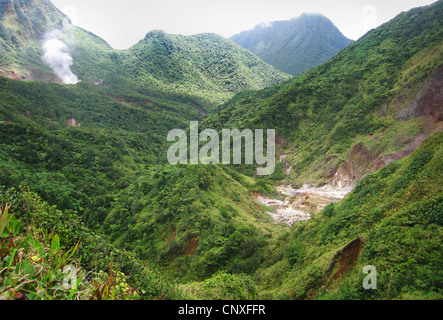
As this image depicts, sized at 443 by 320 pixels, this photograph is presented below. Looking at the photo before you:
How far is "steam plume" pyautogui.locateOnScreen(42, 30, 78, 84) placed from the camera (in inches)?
3649

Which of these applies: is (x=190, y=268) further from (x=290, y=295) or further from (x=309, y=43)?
(x=309, y=43)

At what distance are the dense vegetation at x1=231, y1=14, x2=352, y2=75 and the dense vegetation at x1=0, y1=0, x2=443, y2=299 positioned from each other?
109542mm

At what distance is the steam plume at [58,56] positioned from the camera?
304ft

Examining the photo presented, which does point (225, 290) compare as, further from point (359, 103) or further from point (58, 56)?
point (58, 56)

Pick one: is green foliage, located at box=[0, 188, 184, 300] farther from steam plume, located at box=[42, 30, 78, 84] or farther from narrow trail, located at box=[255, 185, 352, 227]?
steam plume, located at box=[42, 30, 78, 84]

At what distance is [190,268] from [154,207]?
7483mm

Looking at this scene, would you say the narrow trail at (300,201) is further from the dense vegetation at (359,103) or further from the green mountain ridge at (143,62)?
the green mountain ridge at (143,62)

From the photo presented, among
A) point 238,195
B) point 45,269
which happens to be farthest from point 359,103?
point 45,269

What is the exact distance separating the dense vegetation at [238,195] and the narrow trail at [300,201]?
1478mm

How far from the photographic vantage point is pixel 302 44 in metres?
166

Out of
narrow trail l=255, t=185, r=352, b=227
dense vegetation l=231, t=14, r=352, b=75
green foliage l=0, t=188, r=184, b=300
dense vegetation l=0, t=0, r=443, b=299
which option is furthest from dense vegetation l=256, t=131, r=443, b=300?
dense vegetation l=231, t=14, r=352, b=75


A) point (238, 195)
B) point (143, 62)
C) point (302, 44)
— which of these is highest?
point (302, 44)

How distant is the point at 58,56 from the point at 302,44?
141 metres

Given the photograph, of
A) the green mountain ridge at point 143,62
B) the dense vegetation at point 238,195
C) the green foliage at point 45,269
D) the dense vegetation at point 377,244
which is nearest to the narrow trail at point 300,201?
the dense vegetation at point 238,195
